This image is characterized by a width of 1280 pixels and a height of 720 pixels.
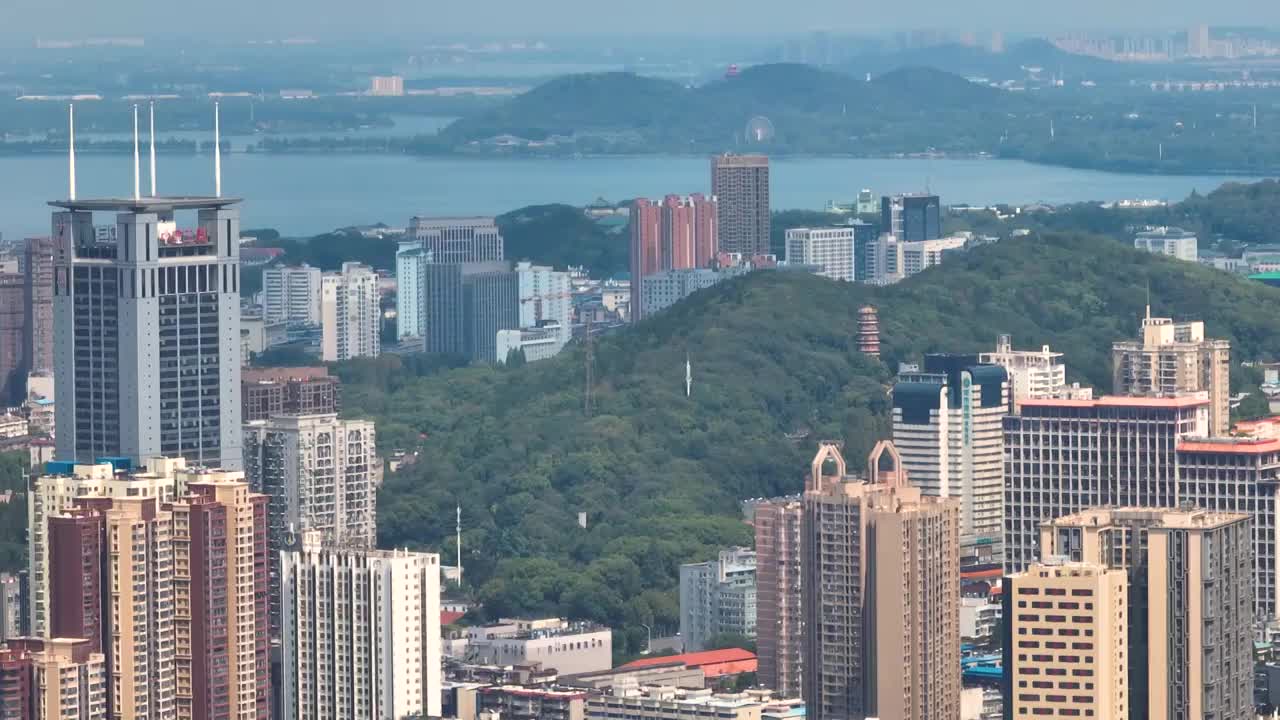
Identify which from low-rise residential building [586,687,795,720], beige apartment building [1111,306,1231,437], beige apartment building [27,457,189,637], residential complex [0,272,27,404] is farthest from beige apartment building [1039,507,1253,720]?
residential complex [0,272,27,404]

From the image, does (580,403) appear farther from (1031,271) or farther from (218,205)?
(218,205)

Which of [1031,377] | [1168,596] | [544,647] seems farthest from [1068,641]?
[1031,377]

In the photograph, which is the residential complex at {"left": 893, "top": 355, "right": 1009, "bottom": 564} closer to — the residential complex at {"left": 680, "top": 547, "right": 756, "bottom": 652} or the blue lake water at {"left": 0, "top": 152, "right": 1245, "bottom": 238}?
the residential complex at {"left": 680, "top": 547, "right": 756, "bottom": 652}

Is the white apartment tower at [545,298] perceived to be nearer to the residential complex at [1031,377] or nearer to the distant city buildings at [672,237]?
the distant city buildings at [672,237]

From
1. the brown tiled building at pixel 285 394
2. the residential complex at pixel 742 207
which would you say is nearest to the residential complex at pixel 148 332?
the brown tiled building at pixel 285 394

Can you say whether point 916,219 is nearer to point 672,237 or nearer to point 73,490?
point 672,237

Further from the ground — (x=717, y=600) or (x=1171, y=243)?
(x=1171, y=243)
